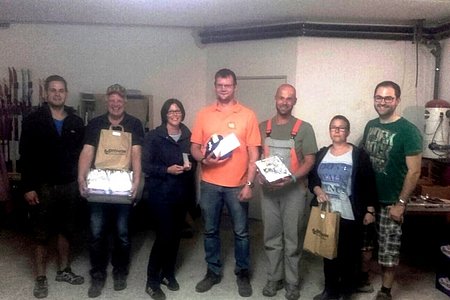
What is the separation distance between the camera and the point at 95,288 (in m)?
3.10

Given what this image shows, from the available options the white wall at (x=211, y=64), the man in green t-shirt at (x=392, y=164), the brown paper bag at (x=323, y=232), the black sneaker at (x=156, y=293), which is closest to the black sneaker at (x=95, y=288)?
the black sneaker at (x=156, y=293)

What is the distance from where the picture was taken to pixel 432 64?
4.68 metres

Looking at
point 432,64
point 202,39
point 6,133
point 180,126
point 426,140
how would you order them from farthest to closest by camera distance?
point 202,39, point 6,133, point 432,64, point 426,140, point 180,126

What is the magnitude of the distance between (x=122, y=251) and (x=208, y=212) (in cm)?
68

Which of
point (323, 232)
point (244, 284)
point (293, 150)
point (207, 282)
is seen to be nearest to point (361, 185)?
point (323, 232)

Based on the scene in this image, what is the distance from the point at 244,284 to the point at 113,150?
1310 mm

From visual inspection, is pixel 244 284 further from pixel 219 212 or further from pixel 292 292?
pixel 219 212

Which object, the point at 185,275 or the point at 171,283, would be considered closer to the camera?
the point at 171,283

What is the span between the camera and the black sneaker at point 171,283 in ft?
10.5

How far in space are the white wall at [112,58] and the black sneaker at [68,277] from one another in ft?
8.00

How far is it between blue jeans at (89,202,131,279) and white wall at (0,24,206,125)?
→ 244cm

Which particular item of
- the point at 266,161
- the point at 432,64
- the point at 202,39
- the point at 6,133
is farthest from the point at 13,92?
the point at 432,64

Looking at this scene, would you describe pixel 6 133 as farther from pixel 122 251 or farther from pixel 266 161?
pixel 266 161

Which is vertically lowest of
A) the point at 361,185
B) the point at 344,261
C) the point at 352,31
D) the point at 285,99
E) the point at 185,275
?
the point at 185,275
